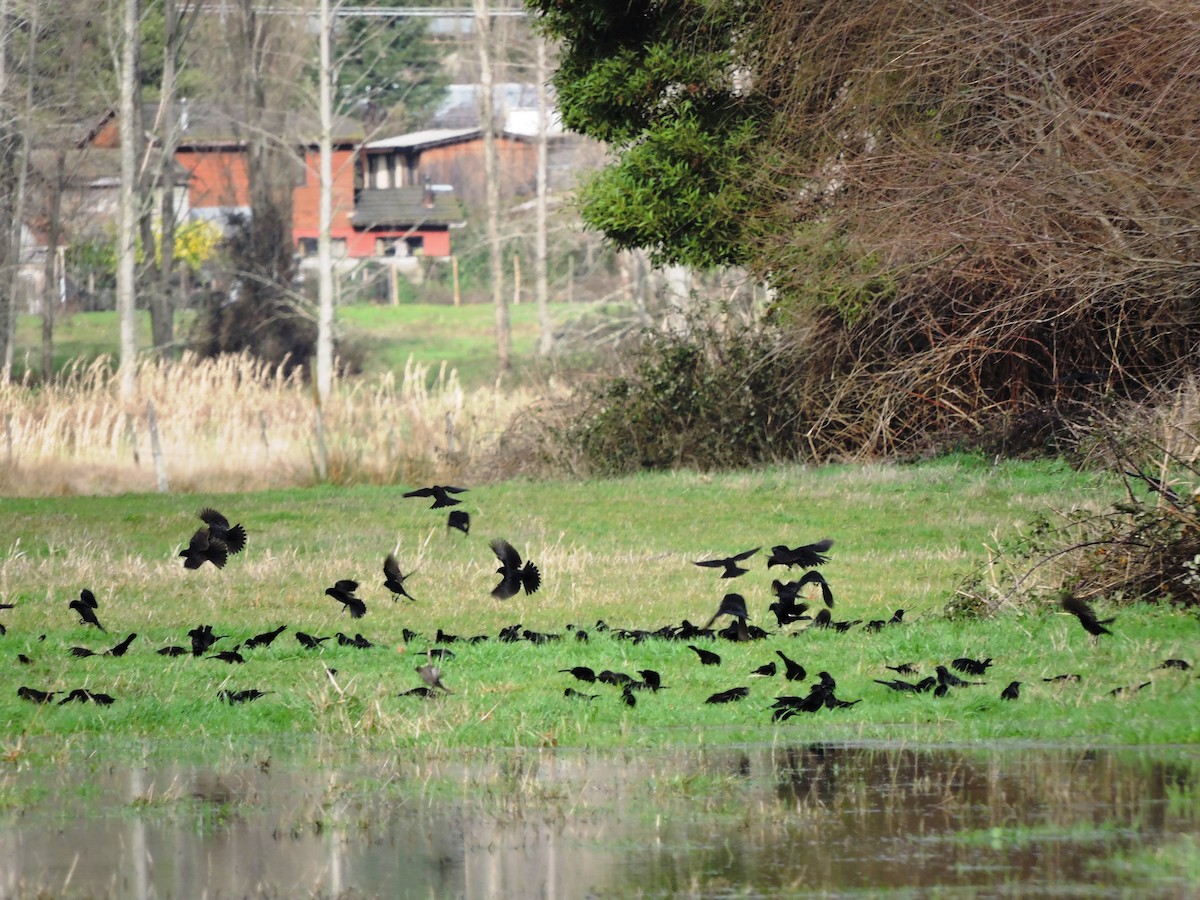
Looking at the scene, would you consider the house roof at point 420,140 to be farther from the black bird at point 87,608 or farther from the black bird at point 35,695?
the black bird at point 35,695

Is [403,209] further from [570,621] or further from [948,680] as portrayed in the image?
[948,680]

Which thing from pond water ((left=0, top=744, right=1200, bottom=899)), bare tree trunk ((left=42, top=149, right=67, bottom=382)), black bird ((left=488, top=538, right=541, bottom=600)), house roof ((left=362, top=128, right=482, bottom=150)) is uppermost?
house roof ((left=362, top=128, right=482, bottom=150))

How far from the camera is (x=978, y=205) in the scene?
1758 cm

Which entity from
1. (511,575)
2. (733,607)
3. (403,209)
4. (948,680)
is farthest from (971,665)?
(403,209)

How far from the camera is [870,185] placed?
61.2ft

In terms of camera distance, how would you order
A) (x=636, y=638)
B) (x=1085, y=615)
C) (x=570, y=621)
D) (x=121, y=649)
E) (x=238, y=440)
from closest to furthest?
Result: 1. (x=1085, y=615)
2. (x=121, y=649)
3. (x=636, y=638)
4. (x=570, y=621)
5. (x=238, y=440)

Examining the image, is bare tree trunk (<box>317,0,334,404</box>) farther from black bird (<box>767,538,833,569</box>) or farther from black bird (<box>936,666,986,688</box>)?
black bird (<box>936,666,986,688</box>)

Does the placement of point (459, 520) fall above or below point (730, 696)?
above

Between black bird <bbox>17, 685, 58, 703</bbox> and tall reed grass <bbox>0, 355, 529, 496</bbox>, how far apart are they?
14.8 meters

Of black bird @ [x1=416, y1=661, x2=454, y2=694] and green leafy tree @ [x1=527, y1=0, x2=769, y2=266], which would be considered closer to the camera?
black bird @ [x1=416, y1=661, x2=454, y2=694]

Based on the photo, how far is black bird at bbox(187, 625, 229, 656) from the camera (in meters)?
9.69

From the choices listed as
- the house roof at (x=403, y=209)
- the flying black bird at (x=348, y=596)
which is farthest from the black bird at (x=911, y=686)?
the house roof at (x=403, y=209)

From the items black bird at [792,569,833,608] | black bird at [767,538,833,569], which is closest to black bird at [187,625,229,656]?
black bird at [767,538,833,569]

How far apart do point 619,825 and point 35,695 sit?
12.7 feet
